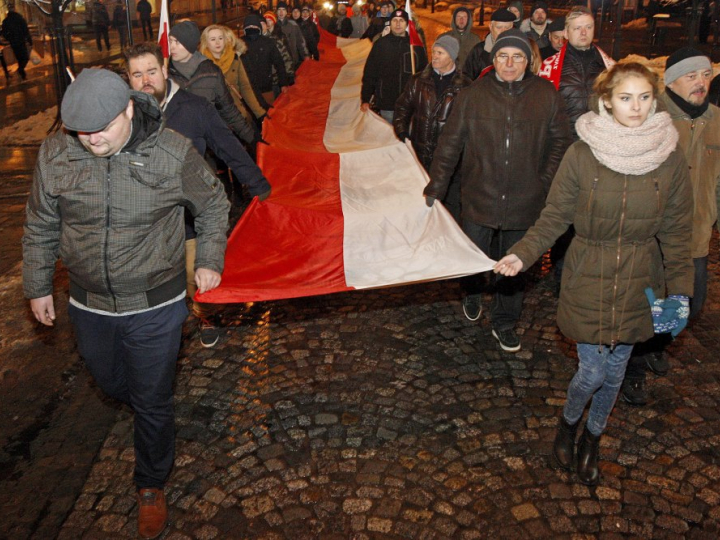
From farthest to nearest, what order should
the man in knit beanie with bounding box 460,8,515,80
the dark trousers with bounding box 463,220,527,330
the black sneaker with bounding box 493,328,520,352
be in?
the man in knit beanie with bounding box 460,8,515,80 < the dark trousers with bounding box 463,220,527,330 < the black sneaker with bounding box 493,328,520,352

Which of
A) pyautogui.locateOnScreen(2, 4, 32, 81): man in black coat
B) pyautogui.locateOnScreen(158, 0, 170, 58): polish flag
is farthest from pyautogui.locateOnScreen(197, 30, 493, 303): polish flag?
pyautogui.locateOnScreen(2, 4, 32, 81): man in black coat

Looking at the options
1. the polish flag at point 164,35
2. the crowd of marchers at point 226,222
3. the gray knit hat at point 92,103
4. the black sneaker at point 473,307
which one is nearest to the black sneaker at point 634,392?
the crowd of marchers at point 226,222

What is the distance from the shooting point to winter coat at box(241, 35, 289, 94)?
437 inches

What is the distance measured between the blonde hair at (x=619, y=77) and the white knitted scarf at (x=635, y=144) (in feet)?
0.41

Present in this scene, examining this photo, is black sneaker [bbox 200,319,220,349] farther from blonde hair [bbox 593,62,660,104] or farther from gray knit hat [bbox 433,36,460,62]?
blonde hair [bbox 593,62,660,104]

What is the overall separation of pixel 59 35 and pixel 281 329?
25.9ft

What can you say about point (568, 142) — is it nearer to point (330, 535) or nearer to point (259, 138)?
point (330, 535)

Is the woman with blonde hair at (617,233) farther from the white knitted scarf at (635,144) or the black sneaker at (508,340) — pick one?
the black sneaker at (508,340)

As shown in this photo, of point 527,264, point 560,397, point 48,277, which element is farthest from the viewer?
point 560,397

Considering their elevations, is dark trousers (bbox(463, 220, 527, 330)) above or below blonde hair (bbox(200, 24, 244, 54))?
below

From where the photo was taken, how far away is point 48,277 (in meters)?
3.88

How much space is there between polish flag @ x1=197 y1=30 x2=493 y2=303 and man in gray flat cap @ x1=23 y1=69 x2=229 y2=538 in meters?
0.82

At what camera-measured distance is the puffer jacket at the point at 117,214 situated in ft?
11.8

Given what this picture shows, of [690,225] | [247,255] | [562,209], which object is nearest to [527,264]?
[562,209]
